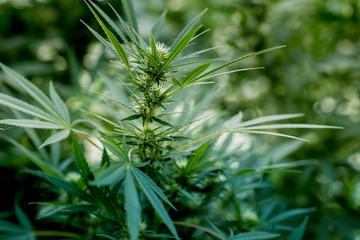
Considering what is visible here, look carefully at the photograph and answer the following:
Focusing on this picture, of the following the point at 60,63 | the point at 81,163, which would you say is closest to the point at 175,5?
the point at 60,63

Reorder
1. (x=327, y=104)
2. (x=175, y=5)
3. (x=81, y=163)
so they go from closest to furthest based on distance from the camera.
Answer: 1. (x=81, y=163)
2. (x=327, y=104)
3. (x=175, y=5)

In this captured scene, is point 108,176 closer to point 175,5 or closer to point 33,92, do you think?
point 33,92

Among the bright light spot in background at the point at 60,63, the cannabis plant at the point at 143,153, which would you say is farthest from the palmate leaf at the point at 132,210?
the bright light spot in background at the point at 60,63

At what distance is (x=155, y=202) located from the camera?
444mm

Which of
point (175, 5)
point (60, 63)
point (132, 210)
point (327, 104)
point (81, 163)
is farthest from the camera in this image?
point (175, 5)

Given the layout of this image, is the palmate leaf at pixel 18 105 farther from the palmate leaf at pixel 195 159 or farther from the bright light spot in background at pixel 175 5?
the bright light spot in background at pixel 175 5

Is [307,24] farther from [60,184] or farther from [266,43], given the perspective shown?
[60,184]

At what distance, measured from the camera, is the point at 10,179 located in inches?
39.8

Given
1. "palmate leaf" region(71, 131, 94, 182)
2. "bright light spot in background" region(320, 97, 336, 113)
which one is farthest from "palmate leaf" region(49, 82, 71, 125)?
"bright light spot in background" region(320, 97, 336, 113)

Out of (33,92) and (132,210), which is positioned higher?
(33,92)

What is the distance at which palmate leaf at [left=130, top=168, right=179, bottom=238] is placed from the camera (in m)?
0.42

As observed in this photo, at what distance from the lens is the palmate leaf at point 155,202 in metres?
0.42

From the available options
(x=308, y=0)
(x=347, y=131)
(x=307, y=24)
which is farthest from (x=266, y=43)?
(x=347, y=131)

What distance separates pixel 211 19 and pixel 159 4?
397mm
